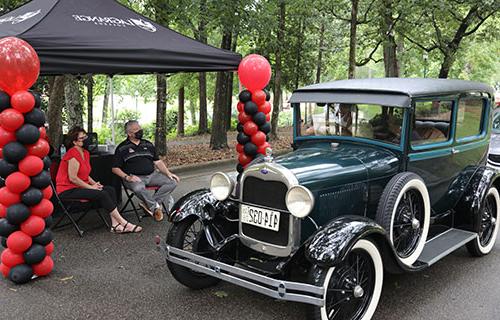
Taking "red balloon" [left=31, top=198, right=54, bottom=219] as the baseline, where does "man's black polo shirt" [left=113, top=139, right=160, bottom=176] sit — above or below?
above

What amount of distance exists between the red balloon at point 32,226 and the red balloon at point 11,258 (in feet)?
0.74

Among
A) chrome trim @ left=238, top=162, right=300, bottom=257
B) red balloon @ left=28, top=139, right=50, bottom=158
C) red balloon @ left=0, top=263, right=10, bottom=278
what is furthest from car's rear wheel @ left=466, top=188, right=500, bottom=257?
red balloon @ left=0, top=263, right=10, bottom=278

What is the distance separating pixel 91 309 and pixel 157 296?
55 cm

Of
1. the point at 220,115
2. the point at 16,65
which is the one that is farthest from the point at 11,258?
the point at 220,115

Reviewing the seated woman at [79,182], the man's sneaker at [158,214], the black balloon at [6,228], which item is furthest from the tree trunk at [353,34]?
the black balloon at [6,228]

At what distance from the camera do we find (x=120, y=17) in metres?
6.06

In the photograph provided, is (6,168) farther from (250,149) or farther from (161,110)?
(161,110)

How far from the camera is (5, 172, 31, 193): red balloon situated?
3.99m

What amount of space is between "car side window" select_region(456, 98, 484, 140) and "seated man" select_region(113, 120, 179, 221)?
3.58 metres

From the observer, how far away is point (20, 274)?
13.5 ft

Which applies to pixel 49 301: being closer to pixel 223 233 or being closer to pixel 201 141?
pixel 223 233

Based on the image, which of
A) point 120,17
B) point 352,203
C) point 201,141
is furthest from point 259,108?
point 201,141

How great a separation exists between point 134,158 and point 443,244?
3.82 meters

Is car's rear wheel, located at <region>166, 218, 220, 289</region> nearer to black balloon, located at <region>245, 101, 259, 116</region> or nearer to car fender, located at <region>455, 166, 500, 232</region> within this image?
car fender, located at <region>455, 166, 500, 232</region>
